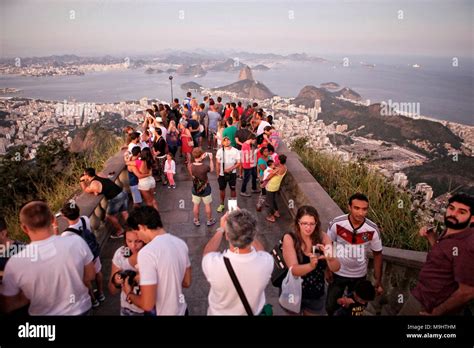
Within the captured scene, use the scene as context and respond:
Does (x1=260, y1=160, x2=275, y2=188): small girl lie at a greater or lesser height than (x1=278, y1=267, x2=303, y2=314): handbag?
greater

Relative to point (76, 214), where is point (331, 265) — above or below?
below

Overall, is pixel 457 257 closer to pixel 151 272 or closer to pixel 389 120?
pixel 151 272

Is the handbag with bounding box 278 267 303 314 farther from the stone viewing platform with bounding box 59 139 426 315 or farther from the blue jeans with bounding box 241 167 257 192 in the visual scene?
the blue jeans with bounding box 241 167 257 192

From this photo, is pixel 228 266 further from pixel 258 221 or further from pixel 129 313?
pixel 258 221

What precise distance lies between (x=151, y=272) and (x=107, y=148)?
8.79 meters

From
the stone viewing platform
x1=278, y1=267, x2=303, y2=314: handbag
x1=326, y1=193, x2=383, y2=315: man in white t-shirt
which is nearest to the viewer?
x1=278, y1=267, x2=303, y2=314: handbag

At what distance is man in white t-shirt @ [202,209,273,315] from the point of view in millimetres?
2256

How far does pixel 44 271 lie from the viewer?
2309 millimetres

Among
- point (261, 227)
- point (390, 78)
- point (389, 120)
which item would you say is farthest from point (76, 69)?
point (390, 78)

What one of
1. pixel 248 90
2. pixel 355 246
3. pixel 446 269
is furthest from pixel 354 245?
pixel 248 90

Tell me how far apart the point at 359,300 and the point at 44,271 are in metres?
2.67

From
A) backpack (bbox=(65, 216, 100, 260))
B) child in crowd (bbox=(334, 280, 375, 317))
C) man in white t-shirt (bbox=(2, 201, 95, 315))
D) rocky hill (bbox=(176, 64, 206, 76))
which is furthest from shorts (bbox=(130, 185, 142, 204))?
rocky hill (bbox=(176, 64, 206, 76))

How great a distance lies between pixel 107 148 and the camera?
33.2 feet

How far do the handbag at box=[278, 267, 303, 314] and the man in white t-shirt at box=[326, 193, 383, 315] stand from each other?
66 cm
